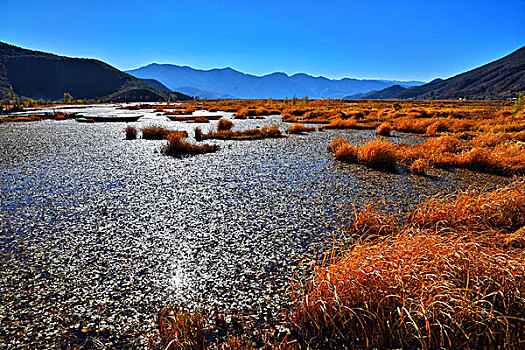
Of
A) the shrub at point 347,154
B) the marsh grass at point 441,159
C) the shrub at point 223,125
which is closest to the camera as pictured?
the marsh grass at point 441,159

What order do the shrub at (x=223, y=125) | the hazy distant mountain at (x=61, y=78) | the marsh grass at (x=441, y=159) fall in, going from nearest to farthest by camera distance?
the marsh grass at (x=441, y=159), the shrub at (x=223, y=125), the hazy distant mountain at (x=61, y=78)

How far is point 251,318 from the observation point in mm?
3018

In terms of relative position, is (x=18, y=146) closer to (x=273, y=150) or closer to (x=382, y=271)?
(x=273, y=150)

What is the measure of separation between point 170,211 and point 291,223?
2616mm

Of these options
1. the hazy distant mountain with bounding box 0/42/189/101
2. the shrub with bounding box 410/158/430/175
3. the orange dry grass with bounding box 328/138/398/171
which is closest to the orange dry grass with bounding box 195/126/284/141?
the orange dry grass with bounding box 328/138/398/171

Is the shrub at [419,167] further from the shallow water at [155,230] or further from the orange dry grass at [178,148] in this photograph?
the orange dry grass at [178,148]

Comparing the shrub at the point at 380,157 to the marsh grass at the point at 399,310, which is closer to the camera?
the marsh grass at the point at 399,310

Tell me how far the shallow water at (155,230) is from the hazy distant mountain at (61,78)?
406ft

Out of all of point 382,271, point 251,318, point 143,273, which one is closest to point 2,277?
point 143,273

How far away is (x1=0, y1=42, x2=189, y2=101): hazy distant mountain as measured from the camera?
12650cm

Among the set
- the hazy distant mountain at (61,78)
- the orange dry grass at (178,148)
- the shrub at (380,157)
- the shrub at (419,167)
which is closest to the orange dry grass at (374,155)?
the shrub at (380,157)

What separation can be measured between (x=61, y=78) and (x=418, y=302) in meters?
184

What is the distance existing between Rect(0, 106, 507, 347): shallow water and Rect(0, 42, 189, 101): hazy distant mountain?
12364 cm

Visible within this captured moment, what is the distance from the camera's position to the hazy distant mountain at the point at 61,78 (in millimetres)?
126500
